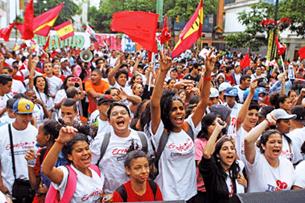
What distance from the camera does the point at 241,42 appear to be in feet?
62.1

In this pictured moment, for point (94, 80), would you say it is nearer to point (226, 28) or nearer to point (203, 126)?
point (203, 126)

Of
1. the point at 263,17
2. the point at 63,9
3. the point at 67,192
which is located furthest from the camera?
the point at 63,9

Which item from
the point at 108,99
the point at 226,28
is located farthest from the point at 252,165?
the point at 226,28

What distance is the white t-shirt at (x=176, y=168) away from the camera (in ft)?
10.9

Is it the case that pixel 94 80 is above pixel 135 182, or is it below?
above

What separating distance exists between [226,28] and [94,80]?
124 ft

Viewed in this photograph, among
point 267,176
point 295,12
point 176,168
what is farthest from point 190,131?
point 295,12

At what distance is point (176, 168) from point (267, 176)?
0.77 m

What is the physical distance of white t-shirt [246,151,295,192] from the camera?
333cm

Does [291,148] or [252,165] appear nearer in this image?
[252,165]

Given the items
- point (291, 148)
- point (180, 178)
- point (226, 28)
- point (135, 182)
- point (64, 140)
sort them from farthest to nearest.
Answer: point (226, 28), point (291, 148), point (180, 178), point (135, 182), point (64, 140)

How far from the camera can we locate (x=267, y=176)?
3.35m

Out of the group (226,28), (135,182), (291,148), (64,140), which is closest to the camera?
(64,140)

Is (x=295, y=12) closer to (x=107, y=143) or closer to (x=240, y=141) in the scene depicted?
(x=240, y=141)
